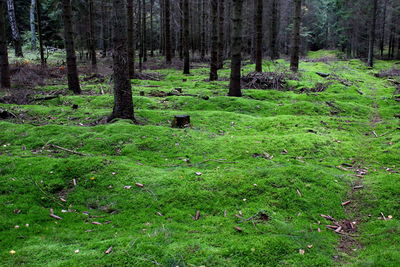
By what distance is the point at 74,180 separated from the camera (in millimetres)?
5609

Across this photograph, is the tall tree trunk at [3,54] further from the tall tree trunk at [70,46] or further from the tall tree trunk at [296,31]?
the tall tree trunk at [296,31]

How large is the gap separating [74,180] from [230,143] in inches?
152

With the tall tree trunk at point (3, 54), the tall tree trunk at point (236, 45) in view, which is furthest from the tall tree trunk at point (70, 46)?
the tall tree trunk at point (236, 45)

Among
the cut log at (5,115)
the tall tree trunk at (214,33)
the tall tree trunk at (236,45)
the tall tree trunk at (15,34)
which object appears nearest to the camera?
the cut log at (5,115)

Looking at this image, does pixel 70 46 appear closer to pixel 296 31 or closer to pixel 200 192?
pixel 200 192

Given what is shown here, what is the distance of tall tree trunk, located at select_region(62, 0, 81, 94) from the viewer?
1239 centimetres

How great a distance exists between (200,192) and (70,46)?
34.6 feet

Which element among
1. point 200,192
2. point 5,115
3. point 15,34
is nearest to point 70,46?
point 5,115

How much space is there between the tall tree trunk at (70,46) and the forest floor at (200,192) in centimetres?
408

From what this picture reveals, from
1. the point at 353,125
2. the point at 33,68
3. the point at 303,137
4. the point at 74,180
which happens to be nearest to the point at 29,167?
the point at 74,180

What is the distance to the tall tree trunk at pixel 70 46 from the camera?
12.4m

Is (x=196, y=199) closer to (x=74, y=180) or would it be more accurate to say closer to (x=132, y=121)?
(x=74, y=180)

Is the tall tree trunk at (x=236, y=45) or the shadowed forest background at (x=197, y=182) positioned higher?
the tall tree trunk at (x=236, y=45)

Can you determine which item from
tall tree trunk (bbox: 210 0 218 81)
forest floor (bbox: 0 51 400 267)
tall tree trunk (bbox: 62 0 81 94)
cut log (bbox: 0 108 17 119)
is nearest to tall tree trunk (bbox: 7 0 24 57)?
tall tree trunk (bbox: 62 0 81 94)
